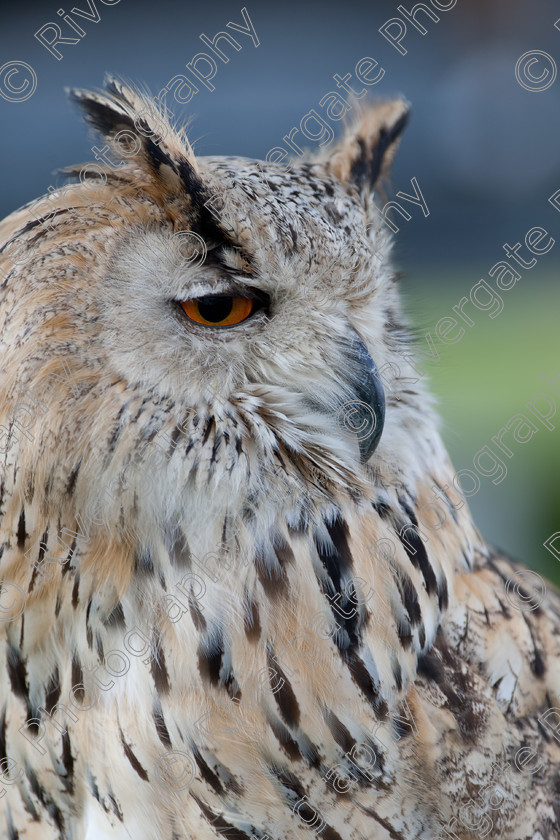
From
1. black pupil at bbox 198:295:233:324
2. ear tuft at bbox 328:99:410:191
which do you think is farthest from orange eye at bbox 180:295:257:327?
ear tuft at bbox 328:99:410:191

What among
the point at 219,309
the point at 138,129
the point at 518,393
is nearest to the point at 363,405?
the point at 219,309

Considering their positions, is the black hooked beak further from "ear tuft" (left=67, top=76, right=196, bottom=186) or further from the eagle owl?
"ear tuft" (left=67, top=76, right=196, bottom=186)

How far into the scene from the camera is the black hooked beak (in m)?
0.70

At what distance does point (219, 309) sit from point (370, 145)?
14.2 inches

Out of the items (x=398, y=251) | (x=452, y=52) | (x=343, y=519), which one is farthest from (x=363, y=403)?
(x=452, y=52)

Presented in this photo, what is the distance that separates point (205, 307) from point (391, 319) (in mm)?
255

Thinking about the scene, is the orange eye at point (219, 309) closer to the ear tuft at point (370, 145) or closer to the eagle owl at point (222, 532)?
the eagle owl at point (222, 532)

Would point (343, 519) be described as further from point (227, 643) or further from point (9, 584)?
point (9, 584)

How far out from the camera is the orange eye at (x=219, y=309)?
0.63m

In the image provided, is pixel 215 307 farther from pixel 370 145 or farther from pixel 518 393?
pixel 518 393

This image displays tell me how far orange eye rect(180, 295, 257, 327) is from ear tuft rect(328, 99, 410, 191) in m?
0.23

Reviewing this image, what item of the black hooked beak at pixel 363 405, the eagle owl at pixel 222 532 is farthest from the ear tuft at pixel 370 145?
the black hooked beak at pixel 363 405

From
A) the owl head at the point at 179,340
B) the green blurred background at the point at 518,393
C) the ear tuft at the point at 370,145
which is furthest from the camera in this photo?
the green blurred background at the point at 518,393

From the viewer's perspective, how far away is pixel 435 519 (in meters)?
0.80
